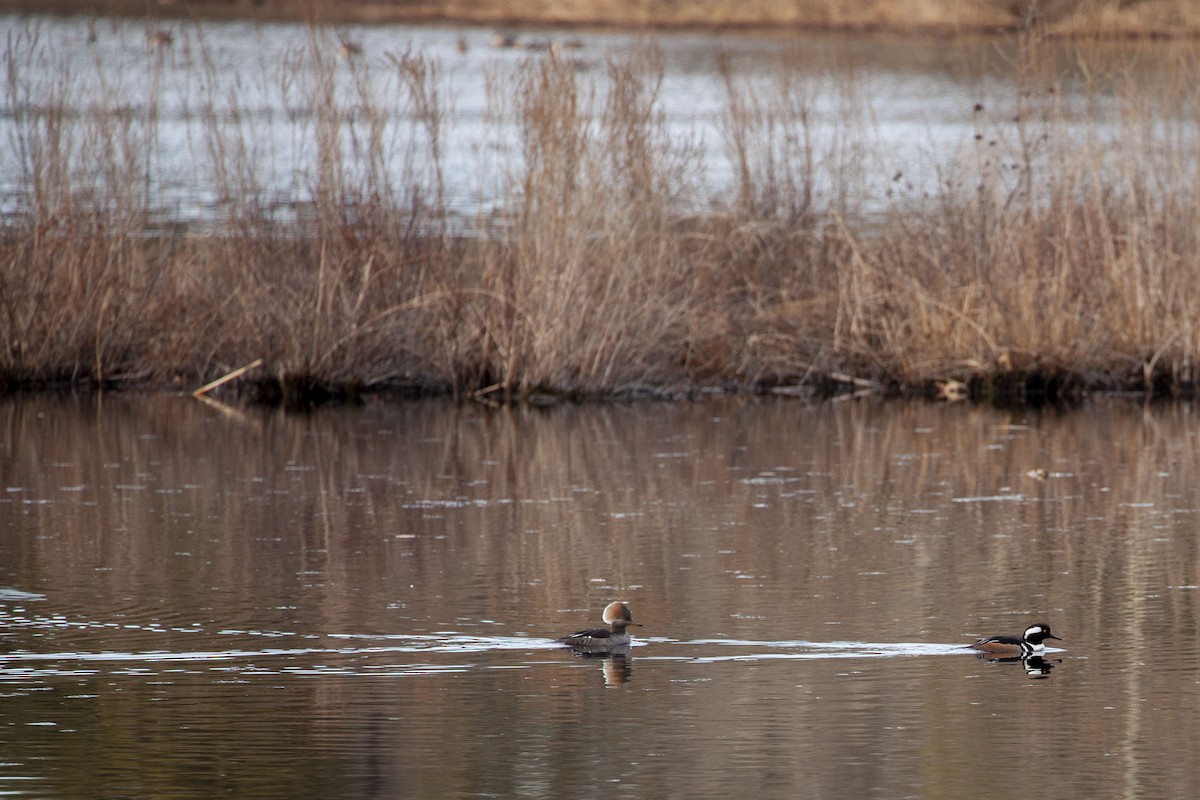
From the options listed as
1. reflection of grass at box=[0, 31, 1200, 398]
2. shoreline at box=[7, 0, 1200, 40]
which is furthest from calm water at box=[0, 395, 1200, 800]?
shoreline at box=[7, 0, 1200, 40]

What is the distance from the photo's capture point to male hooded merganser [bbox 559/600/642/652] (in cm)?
714

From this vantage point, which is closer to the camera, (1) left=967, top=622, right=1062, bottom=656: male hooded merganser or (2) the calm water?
(2) the calm water

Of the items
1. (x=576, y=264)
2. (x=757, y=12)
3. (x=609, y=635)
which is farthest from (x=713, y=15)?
(x=609, y=635)

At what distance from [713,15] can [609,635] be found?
40.3 m

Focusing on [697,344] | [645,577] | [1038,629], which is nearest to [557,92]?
[697,344]

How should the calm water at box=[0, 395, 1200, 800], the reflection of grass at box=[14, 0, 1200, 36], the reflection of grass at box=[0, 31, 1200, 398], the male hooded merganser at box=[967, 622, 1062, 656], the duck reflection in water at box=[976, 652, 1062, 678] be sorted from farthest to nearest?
the reflection of grass at box=[14, 0, 1200, 36] → the reflection of grass at box=[0, 31, 1200, 398] → the male hooded merganser at box=[967, 622, 1062, 656] → the duck reflection in water at box=[976, 652, 1062, 678] → the calm water at box=[0, 395, 1200, 800]

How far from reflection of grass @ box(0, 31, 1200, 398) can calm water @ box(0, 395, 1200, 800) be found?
88 centimetres

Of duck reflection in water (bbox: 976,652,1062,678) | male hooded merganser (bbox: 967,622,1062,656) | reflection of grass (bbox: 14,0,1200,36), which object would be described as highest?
reflection of grass (bbox: 14,0,1200,36)

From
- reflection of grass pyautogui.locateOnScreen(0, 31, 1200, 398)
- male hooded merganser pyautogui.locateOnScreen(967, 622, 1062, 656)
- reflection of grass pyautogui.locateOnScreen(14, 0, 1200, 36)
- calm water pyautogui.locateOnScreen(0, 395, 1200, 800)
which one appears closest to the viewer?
calm water pyautogui.locateOnScreen(0, 395, 1200, 800)

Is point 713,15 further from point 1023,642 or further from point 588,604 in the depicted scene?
point 1023,642

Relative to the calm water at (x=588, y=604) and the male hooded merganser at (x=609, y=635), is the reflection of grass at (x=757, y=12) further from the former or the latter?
the male hooded merganser at (x=609, y=635)

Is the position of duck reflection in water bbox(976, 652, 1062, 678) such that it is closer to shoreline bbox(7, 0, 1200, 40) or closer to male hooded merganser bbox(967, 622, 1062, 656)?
male hooded merganser bbox(967, 622, 1062, 656)

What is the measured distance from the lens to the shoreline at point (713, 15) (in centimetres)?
1446

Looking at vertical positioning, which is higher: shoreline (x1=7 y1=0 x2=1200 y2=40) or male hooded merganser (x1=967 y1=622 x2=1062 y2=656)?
shoreline (x1=7 y1=0 x2=1200 y2=40)
